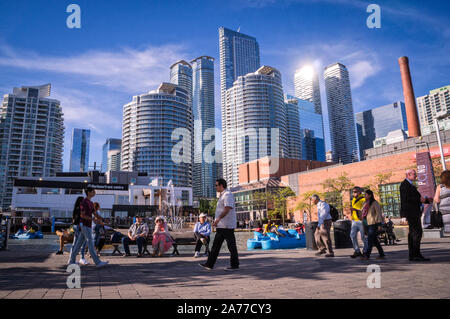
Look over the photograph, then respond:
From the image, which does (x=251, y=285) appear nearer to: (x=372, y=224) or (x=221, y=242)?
(x=221, y=242)

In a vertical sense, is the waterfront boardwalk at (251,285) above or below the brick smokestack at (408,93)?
below

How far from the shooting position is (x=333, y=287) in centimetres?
405

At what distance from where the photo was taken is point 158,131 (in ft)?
419

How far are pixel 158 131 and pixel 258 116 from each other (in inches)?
1814

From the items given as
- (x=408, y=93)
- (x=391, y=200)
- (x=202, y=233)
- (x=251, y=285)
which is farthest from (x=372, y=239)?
(x=408, y=93)

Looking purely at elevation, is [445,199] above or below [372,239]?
above

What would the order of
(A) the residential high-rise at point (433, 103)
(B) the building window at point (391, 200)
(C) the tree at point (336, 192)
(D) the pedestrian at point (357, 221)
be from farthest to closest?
1. (A) the residential high-rise at point (433, 103)
2. (C) the tree at point (336, 192)
3. (B) the building window at point (391, 200)
4. (D) the pedestrian at point (357, 221)

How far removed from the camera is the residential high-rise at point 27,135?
393 ft

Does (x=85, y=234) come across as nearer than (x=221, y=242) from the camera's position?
No

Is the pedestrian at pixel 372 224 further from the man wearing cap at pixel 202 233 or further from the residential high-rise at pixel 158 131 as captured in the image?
the residential high-rise at pixel 158 131

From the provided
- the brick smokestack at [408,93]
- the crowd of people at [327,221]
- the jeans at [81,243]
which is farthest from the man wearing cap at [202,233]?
the brick smokestack at [408,93]

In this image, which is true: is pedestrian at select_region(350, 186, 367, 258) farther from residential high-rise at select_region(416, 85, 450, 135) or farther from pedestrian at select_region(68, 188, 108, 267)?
residential high-rise at select_region(416, 85, 450, 135)

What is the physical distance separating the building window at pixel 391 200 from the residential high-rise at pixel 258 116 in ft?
286
